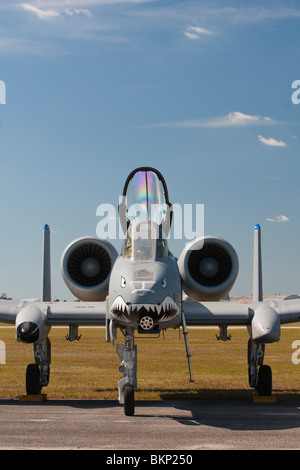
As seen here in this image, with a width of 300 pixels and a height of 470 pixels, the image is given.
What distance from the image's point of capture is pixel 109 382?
19.4m

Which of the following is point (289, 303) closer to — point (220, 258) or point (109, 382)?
point (220, 258)

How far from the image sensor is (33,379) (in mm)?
15344

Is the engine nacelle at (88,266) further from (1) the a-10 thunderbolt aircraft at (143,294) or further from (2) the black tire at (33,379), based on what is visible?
(2) the black tire at (33,379)

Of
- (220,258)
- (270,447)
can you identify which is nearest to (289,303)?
(220,258)

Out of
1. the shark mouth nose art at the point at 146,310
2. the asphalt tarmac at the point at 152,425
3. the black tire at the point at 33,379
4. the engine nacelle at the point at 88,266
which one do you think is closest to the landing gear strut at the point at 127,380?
the asphalt tarmac at the point at 152,425

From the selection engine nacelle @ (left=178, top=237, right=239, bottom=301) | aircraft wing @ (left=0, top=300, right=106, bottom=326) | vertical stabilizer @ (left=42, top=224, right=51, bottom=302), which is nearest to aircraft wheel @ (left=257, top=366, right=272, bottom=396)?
engine nacelle @ (left=178, top=237, right=239, bottom=301)

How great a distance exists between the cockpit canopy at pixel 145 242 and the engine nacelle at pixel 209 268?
267 centimetres

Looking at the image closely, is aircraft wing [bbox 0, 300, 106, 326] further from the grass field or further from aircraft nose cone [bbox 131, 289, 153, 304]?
aircraft nose cone [bbox 131, 289, 153, 304]

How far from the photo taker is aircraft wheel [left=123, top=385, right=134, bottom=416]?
1210 centimetres

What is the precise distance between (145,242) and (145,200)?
1105mm

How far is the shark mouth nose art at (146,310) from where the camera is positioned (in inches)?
453

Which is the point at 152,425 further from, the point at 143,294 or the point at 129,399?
the point at 143,294

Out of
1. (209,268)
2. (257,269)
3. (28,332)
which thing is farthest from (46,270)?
(257,269)

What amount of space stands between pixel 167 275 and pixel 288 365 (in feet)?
48.8
